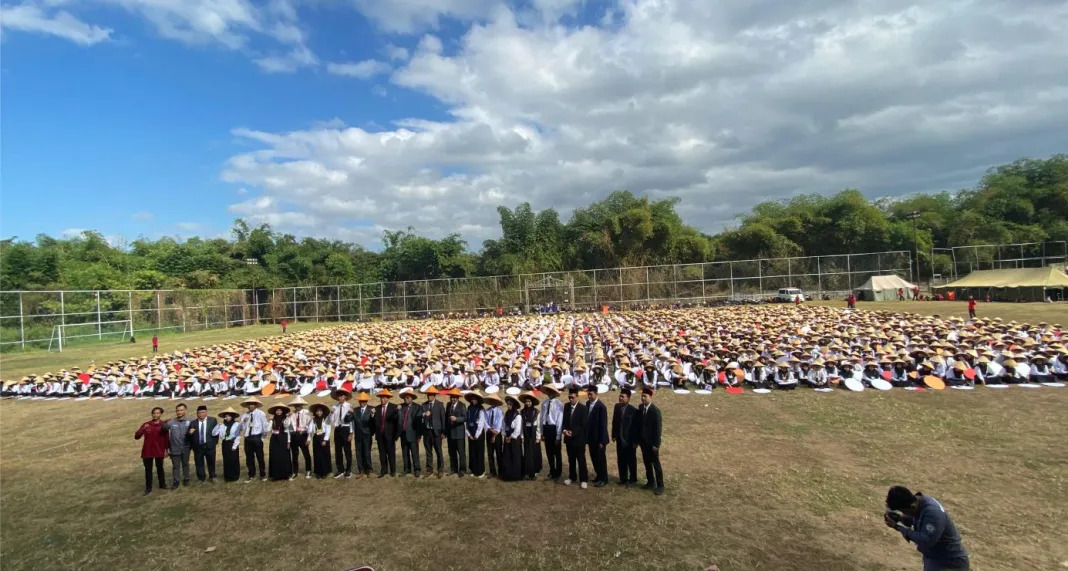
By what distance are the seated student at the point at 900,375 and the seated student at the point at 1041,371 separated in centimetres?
305

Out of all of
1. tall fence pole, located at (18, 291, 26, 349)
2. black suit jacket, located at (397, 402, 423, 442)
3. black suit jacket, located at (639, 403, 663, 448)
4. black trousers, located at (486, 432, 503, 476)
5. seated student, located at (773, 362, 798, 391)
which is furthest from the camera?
tall fence pole, located at (18, 291, 26, 349)

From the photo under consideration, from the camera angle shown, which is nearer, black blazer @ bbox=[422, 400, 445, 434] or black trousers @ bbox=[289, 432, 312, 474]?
black blazer @ bbox=[422, 400, 445, 434]

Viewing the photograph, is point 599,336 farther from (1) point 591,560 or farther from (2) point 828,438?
(1) point 591,560

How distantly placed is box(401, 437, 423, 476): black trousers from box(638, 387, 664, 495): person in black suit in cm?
385

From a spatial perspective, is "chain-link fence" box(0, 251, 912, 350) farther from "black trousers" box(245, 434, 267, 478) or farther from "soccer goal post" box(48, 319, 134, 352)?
"black trousers" box(245, 434, 267, 478)

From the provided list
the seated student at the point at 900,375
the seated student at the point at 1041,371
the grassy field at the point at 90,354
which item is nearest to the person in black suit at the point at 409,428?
the seated student at the point at 900,375

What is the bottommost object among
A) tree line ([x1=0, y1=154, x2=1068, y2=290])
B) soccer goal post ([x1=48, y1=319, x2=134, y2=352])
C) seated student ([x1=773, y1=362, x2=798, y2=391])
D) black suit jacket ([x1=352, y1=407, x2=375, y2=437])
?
seated student ([x1=773, y1=362, x2=798, y2=391])

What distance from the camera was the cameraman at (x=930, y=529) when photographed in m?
4.41

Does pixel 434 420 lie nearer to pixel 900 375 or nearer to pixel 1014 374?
pixel 900 375

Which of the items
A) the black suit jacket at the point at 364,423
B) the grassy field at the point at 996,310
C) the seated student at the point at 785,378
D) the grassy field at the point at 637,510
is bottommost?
the grassy field at the point at 637,510

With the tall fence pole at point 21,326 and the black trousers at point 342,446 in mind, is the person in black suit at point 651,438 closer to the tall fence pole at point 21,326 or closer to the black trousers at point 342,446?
the black trousers at point 342,446

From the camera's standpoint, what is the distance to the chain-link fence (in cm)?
4141

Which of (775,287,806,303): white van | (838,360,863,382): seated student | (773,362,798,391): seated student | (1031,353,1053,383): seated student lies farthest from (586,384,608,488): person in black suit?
(775,287,806,303): white van

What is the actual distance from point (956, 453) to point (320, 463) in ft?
35.2
